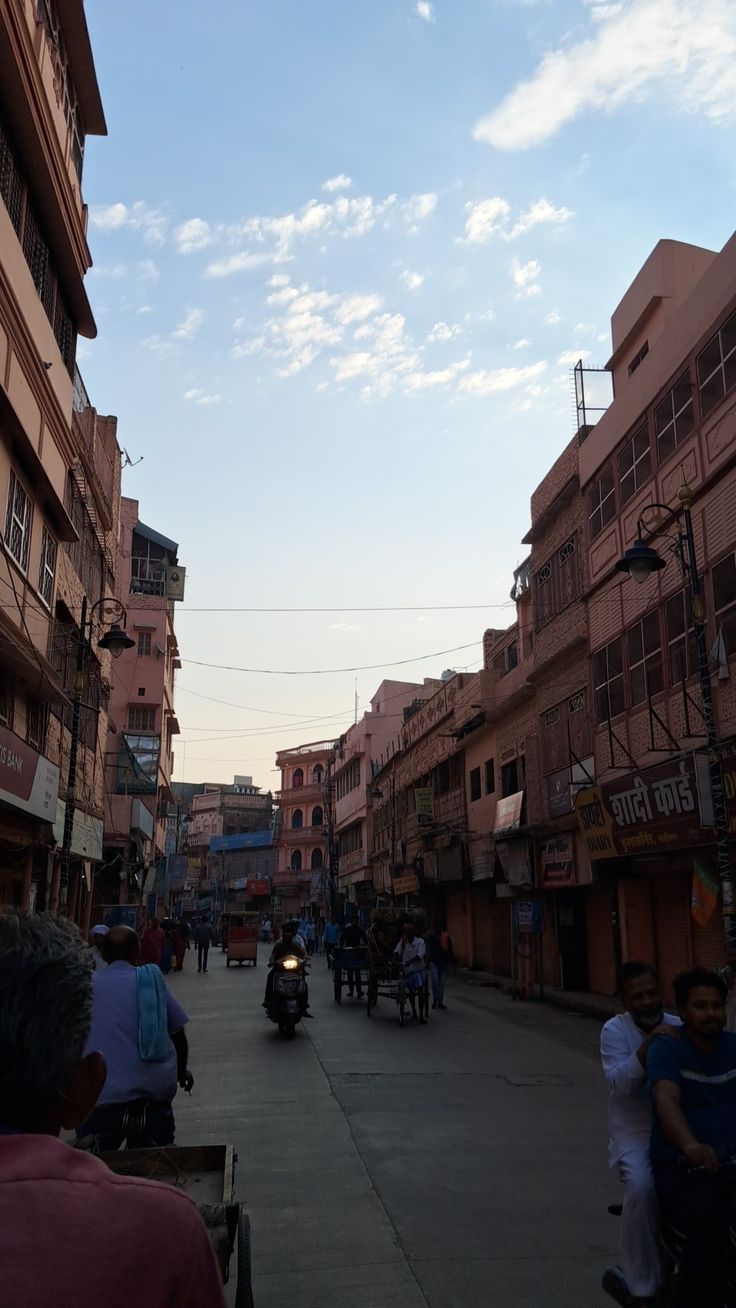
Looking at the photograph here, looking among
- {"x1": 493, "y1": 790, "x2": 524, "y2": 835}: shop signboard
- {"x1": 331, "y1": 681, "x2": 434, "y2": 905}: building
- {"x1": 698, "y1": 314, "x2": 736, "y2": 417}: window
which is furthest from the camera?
{"x1": 331, "y1": 681, "x2": 434, "y2": 905}: building

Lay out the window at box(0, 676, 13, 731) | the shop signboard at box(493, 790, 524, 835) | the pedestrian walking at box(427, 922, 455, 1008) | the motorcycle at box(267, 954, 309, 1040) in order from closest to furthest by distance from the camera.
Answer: the motorcycle at box(267, 954, 309, 1040) < the window at box(0, 676, 13, 731) < the pedestrian walking at box(427, 922, 455, 1008) < the shop signboard at box(493, 790, 524, 835)

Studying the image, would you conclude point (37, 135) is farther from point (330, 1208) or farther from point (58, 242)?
point (330, 1208)

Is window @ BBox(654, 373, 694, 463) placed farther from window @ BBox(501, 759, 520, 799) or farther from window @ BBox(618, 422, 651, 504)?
window @ BBox(501, 759, 520, 799)

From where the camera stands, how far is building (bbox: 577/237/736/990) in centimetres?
1562

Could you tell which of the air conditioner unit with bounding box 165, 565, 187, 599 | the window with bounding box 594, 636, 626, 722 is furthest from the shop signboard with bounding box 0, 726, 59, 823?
the air conditioner unit with bounding box 165, 565, 187, 599

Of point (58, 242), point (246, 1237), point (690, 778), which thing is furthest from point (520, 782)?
point (246, 1237)

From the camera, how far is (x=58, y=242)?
59.8ft

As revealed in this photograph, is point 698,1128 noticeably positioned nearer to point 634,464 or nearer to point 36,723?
point 634,464

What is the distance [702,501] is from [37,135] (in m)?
12.0

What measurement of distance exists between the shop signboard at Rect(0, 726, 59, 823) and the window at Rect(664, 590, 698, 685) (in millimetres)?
10524

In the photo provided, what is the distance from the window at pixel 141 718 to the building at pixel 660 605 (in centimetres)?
3028

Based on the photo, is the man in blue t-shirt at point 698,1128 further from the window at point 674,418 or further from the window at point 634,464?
the window at point 634,464

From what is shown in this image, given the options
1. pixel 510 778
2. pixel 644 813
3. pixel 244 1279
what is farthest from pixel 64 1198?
pixel 510 778

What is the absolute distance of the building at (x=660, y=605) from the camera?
15.6 m
